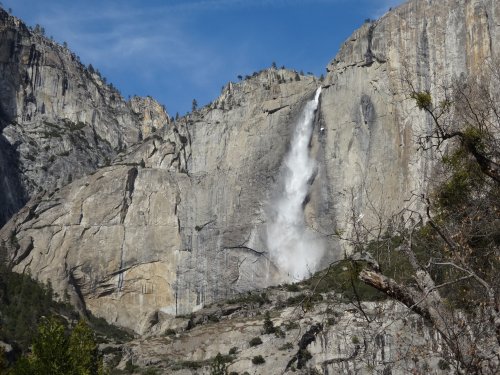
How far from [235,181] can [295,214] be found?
7439 millimetres

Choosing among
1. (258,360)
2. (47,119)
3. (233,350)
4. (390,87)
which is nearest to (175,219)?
(233,350)

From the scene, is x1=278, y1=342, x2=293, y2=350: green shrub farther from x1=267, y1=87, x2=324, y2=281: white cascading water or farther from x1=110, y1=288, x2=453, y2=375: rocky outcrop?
x1=267, y1=87, x2=324, y2=281: white cascading water

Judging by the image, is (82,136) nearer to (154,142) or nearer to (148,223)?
(154,142)

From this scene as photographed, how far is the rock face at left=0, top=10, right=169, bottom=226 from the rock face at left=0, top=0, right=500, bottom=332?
2055cm

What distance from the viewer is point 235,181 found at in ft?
265

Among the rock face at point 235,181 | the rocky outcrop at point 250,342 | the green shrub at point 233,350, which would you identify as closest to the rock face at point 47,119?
the rock face at point 235,181

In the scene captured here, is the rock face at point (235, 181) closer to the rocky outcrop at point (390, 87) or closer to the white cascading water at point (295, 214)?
the rocky outcrop at point (390, 87)

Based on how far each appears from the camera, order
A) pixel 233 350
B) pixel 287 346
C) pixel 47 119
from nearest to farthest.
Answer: pixel 287 346, pixel 233 350, pixel 47 119

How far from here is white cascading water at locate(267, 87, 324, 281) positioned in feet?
259

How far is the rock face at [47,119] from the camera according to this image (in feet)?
368

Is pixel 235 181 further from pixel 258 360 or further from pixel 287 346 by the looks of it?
pixel 258 360

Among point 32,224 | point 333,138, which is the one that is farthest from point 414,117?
point 32,224

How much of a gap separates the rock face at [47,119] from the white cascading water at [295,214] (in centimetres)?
3630

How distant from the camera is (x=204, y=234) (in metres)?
80.0
